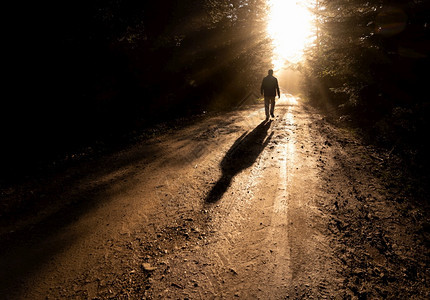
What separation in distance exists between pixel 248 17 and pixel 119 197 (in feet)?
83.3

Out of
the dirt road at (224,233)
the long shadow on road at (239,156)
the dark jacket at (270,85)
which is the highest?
the dark jacket at (270,85)

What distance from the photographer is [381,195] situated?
4398mm

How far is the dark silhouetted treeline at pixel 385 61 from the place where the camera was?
732 centimetres

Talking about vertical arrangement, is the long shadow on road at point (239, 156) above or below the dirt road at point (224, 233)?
above

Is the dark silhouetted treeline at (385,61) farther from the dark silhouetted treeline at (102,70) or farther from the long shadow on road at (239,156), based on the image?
the dark silhouetted treeline at (102,70)

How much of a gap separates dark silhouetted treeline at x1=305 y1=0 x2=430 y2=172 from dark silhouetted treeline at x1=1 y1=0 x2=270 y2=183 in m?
9.77

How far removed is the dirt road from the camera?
107 inches

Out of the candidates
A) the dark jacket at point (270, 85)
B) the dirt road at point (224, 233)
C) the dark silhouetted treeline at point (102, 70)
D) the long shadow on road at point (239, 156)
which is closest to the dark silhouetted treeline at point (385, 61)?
the dirt road at point (224, 233)

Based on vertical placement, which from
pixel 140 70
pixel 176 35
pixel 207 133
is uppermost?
pixel 176 35

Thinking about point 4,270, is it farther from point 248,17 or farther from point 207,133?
point 248,17

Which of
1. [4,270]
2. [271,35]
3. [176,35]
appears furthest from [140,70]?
[271,35]

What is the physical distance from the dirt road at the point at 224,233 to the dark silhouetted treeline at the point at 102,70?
4850 millimetres

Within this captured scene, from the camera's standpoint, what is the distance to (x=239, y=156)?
6.56 m

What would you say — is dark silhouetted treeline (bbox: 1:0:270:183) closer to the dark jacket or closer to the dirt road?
the dirt road
